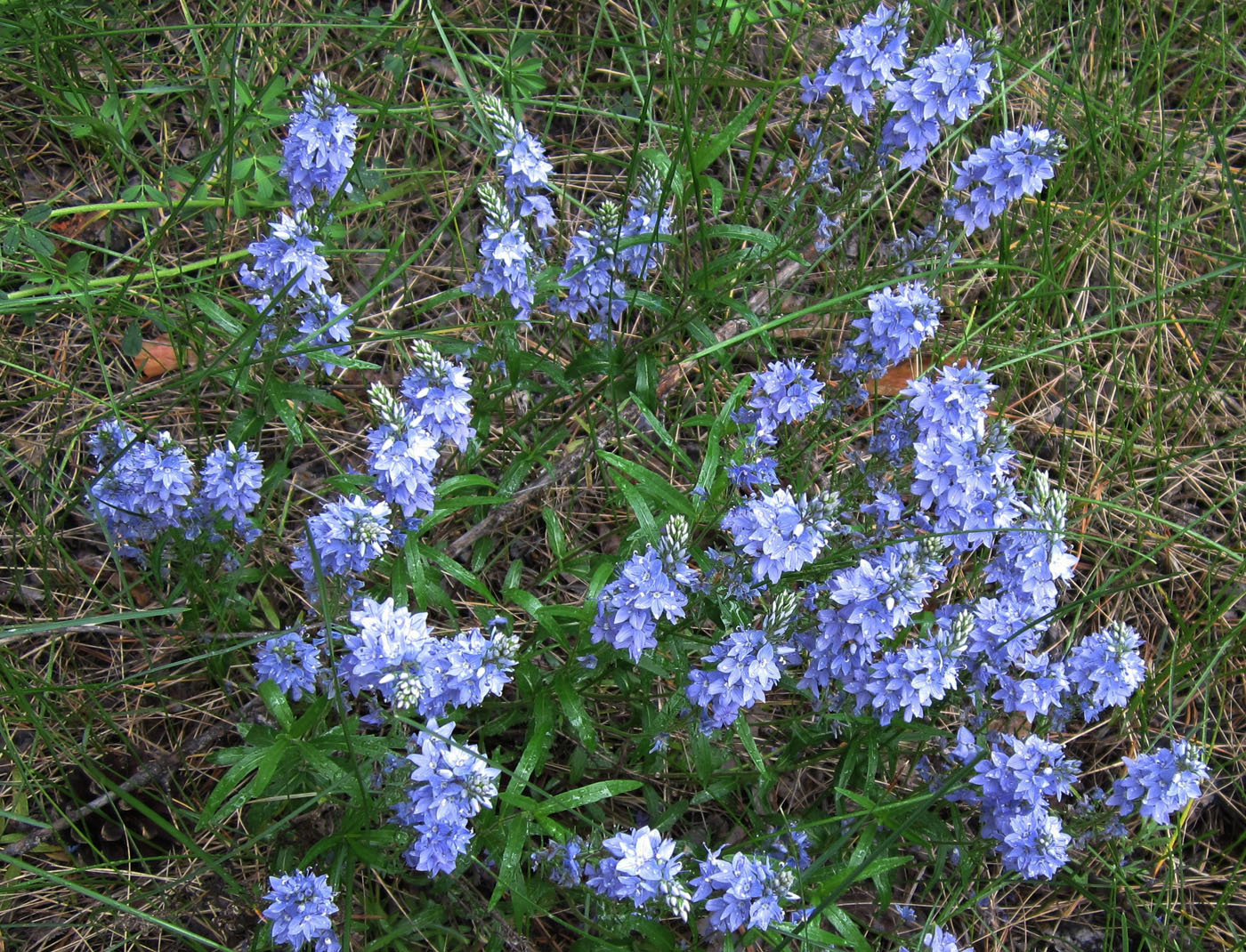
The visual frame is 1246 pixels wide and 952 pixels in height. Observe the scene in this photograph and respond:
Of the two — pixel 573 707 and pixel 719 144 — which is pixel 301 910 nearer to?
pixel 573 707

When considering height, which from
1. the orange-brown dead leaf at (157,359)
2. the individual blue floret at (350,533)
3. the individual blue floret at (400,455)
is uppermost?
the orange-brown dead leaf at (157,359)

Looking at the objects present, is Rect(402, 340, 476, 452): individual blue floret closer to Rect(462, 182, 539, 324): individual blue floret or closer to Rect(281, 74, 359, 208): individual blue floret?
Rect(462, 182, 539, 324): individual blue floret

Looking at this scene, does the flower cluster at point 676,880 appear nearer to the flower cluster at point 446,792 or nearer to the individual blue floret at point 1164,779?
the flower cluster at point 446,792

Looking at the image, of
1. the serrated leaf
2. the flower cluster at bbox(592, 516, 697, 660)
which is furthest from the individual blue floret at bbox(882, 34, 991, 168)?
the flower cluster at bbox(592, 516, 697, 660)

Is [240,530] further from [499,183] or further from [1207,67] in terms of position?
[1207,67]

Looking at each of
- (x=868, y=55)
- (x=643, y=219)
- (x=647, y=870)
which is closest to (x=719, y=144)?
(x=643, y=219)

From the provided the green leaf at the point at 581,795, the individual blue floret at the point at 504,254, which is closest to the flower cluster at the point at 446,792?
the green leaf at the point at 581,795
